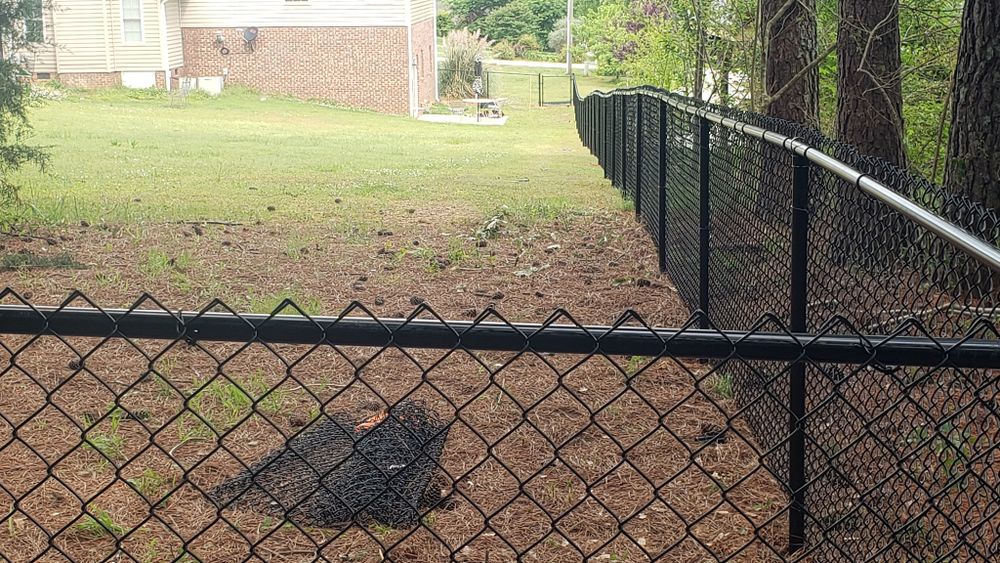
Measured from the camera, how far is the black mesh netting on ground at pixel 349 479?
392 centimetres

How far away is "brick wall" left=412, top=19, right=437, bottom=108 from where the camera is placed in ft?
113

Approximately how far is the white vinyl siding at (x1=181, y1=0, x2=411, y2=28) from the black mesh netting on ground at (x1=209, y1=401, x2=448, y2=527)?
29.0 meters

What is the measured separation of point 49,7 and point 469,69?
3142 centimetres

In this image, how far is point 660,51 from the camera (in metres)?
16.1

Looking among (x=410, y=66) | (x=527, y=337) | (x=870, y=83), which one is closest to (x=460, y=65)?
(x=410, y=66)

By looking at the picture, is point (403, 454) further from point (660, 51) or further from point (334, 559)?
point (660, 51)

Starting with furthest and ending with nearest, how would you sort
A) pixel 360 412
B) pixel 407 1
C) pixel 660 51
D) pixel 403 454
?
pixel 407 1 < pixel 660 51 < pixel 360 412 < pixel 403 454

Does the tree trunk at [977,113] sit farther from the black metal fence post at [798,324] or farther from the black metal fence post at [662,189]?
the black metal fence post at [798,324]

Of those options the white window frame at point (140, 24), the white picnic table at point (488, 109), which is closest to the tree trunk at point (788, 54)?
the white picnic table at point (488, 109)

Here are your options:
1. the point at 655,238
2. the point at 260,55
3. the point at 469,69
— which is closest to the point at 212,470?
the point at 655,238

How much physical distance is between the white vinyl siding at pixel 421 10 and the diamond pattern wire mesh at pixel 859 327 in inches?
1075

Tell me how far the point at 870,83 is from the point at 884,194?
580cm

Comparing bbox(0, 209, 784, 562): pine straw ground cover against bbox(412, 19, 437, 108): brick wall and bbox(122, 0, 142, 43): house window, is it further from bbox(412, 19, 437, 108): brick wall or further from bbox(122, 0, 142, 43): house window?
bbox(412, 19, 437, 108): brick wall

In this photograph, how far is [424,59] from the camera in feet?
119
